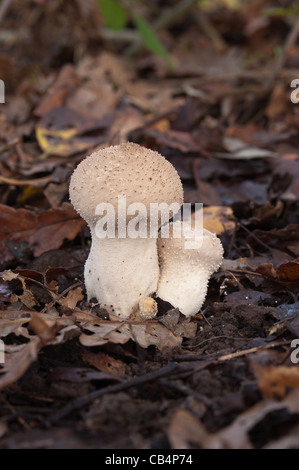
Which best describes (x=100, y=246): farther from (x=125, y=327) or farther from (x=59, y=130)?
(x=59, y=130)

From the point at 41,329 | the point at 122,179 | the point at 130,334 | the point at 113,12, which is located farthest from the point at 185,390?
the point at 113,12

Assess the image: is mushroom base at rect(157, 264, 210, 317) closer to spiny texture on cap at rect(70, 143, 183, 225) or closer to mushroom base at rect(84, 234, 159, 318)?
mushroom base at rect(84, 234, 159, 318)

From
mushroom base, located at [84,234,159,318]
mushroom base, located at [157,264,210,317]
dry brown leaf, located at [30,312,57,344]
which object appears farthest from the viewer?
mushroom base, located at [157,264,210,317]

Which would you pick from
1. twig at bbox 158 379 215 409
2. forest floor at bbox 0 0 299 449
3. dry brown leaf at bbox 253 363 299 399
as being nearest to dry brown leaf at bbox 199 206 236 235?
forest floor at bbox 0 0 299 449

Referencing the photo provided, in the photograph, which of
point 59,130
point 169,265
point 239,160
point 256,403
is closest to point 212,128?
point 239,160

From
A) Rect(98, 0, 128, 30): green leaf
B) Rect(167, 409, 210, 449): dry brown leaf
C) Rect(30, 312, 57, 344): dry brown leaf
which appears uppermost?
Rect(98, 0, 128, 30): green leaf

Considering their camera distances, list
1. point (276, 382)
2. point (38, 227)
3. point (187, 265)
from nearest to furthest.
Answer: point (276, 382) → point (187, 265) → point (38, 227)

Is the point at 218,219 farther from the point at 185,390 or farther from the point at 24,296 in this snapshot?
the point at 185,390

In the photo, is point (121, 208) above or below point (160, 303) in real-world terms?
above
